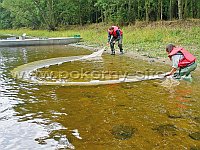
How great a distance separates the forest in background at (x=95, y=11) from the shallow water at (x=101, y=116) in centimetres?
2161

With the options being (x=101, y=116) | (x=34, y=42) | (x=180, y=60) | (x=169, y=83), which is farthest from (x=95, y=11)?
(x=101, y=116)

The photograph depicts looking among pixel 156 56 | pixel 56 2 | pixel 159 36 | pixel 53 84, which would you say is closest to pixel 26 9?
pixel 56 2

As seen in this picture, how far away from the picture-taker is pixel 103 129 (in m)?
5.57

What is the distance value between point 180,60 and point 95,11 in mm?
40610

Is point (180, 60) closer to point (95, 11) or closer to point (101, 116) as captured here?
point (101, 116)

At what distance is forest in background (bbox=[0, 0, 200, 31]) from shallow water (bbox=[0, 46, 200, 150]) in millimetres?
21607

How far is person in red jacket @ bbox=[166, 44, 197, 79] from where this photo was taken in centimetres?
845

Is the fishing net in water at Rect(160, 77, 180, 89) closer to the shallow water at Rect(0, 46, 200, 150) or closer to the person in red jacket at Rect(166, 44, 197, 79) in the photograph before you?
the shallow water at Rect(0, 46, 200, 150)

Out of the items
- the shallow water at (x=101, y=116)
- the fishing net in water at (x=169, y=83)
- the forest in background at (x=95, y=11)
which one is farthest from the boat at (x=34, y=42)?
the fishing net in water at (x=169, y=83)

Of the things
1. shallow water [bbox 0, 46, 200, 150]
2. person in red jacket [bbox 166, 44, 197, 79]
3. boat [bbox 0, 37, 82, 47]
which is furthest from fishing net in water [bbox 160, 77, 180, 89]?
boat [bbox 0, 37, 82, 47]

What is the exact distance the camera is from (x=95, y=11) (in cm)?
4797

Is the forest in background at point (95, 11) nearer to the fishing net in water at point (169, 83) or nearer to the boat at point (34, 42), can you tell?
the boat at point (34, 42)

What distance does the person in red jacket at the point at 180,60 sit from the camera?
8.45 meters

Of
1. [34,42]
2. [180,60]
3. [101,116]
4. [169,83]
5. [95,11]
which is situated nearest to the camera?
[101,116]
